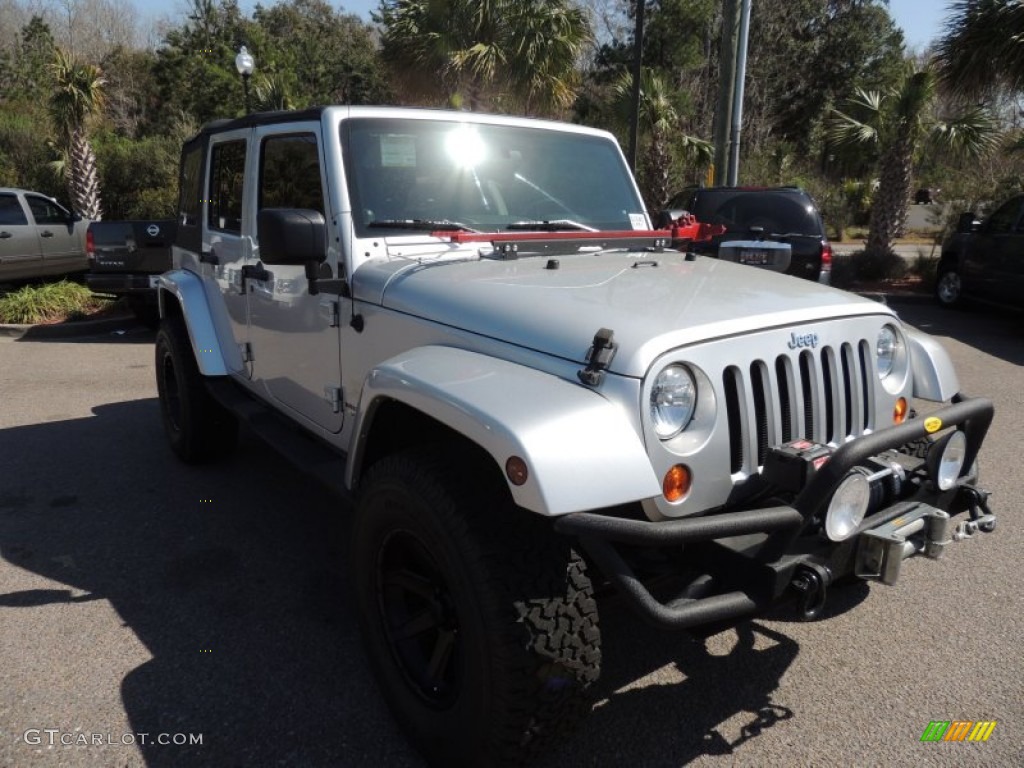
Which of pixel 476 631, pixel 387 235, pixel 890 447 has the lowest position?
pixel 476 631

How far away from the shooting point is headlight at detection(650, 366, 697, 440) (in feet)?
7.00

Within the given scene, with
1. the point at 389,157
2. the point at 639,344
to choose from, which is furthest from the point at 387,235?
the point at 639,344

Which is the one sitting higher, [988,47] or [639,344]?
[988,47]

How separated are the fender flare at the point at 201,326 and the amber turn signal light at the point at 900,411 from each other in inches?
127

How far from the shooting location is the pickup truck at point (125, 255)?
9.21 metres

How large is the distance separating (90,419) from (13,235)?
6.63 m

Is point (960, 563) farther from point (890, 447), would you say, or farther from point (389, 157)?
point (389, 157)

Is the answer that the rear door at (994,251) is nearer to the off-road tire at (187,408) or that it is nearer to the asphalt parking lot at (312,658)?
the asphalt parking lot at (312,658)

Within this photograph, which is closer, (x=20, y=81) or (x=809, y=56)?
(x=809, y=56)

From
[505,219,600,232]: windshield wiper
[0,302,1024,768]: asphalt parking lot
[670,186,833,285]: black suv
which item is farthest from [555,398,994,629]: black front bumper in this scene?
[670,186,833,285]: black suv

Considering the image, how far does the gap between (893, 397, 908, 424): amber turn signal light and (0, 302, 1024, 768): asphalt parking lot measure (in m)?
0.82

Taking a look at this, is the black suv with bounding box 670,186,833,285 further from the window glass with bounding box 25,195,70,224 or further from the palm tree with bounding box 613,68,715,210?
the window glass with bounding box 25,195,70,224

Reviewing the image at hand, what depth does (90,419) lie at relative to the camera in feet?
19.8

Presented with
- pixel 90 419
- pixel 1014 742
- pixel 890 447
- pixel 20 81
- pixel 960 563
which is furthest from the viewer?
pixel 20 81
